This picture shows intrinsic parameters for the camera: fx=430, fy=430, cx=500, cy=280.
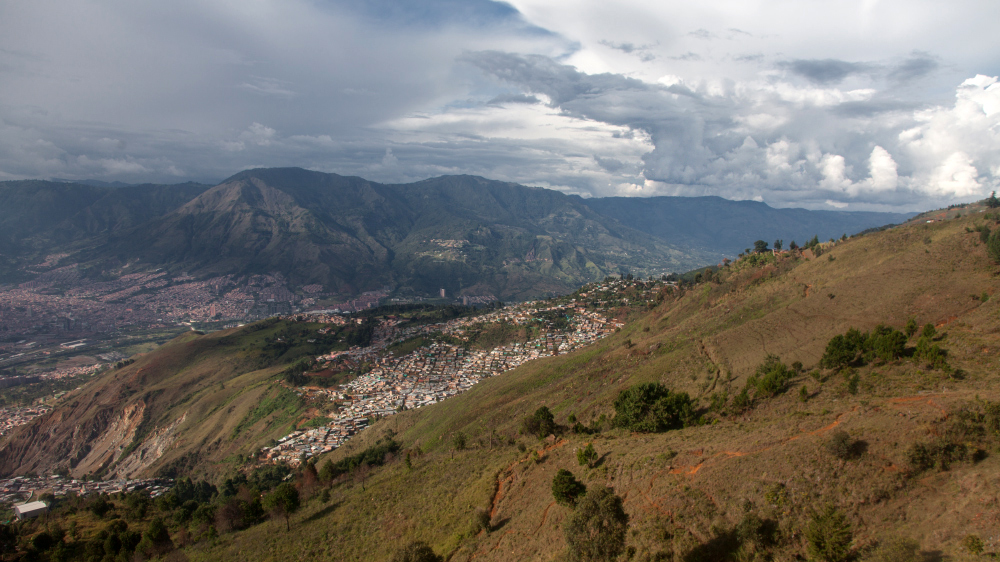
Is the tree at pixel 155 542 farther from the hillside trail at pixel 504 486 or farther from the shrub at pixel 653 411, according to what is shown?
the shrub at pixel 653 411

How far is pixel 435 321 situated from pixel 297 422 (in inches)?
3173

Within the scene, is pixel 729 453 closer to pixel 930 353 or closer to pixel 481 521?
pixel 481 521

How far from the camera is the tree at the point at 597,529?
1800cm

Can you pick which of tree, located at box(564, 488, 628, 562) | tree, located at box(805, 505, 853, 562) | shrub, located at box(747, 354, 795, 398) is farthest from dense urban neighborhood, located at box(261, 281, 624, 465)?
tree, located at box(805, 505, 853, 562)

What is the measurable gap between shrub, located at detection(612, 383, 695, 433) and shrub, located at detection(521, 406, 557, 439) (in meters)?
6.31

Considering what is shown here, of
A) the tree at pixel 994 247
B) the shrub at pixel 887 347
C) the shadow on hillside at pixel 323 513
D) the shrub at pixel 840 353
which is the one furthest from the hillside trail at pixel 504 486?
the tree at pixel 994 247

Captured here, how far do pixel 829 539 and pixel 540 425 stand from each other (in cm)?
2720

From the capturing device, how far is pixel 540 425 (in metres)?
40.6

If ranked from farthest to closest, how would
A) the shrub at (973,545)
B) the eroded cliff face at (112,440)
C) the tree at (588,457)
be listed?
the eroded cliff face at (112,440)
the tree at (588,457)
the shrub at (973,545)

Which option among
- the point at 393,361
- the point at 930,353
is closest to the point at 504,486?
the point at 930,353

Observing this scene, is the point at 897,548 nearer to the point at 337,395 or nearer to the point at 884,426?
the point at 884,426

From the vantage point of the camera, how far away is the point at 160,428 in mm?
93875

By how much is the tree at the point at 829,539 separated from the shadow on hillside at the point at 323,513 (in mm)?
35327

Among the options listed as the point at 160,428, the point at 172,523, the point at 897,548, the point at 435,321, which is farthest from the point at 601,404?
the point at 435,321
